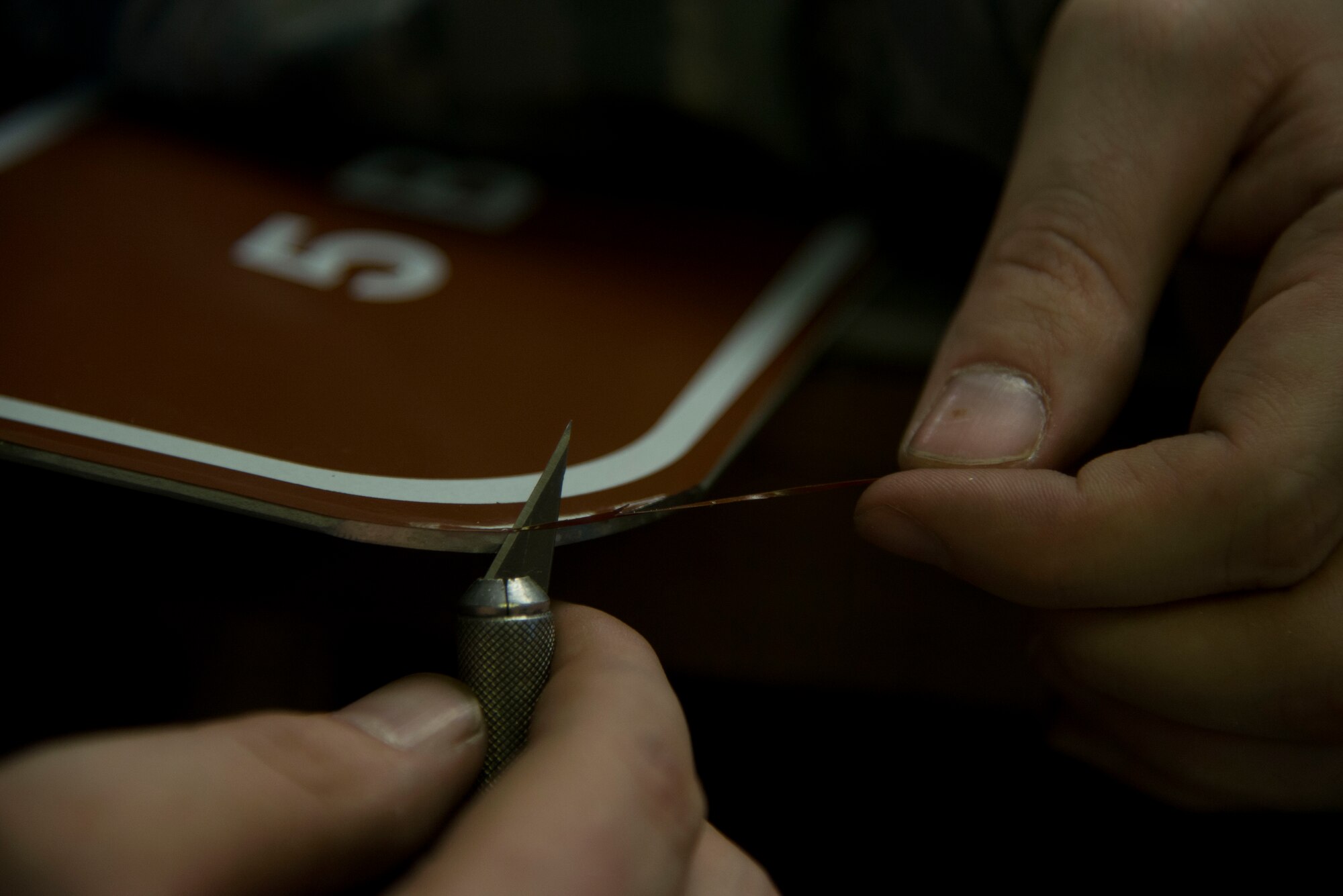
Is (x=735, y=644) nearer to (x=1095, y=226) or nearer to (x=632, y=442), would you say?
(x=632, y=442)

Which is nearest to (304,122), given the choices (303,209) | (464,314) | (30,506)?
(303,209)

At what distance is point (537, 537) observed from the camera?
437 millimetres

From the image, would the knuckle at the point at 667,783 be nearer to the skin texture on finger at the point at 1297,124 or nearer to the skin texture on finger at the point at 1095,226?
the skin texture on finger at the point at 1095,226

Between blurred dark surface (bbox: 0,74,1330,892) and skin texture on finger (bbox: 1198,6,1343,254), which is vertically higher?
skin texture on finger (bbox: 1198,6,1343,254)

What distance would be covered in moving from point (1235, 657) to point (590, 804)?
310 millimetres

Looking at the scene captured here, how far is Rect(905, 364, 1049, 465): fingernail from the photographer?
0.49 m

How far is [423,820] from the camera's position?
37cm

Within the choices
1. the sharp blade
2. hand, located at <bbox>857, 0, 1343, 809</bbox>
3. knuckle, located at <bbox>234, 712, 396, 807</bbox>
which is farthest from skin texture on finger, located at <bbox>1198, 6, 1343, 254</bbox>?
knuckle, located at <bbox>234, 712, 396, 807</bbox>

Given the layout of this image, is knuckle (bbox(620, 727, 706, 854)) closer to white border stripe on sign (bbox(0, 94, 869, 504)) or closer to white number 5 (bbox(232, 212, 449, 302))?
white border stripe on sign (bbox(0, 94, 869, 504))

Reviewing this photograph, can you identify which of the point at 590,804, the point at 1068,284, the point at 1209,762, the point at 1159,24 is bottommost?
the point at 1209,762

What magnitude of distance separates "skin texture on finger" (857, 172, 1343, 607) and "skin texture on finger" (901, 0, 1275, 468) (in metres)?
0.04

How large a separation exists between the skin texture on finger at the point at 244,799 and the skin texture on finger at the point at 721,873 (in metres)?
0.09

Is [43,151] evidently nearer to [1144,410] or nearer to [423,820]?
[423,820]

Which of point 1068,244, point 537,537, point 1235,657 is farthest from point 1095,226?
point 537,537
